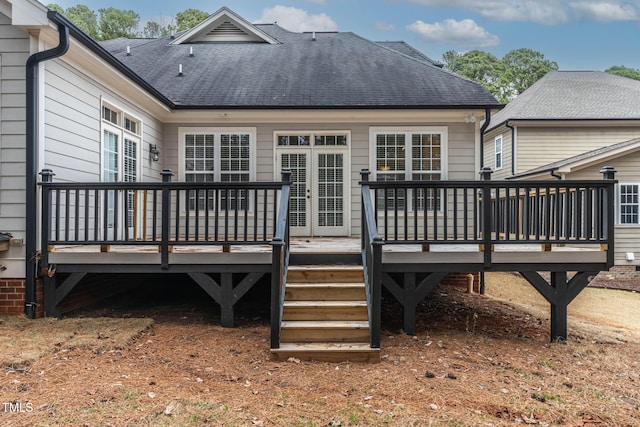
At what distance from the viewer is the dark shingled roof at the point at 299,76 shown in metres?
8.12

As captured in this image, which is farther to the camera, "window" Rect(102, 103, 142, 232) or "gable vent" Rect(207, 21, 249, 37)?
"gable vent" Rect(207, 21, 249, 37)

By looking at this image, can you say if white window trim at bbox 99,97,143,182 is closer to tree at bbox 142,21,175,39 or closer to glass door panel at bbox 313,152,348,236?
glass door panel at bbox 313,152,348,236

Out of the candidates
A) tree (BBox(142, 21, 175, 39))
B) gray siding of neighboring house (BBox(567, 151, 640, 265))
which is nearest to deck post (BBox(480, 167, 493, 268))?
gray siding of neighboring house (BBox(567, 151, 640, 265))

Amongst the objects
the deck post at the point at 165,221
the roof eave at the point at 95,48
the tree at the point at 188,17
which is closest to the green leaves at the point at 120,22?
the tree at the point at 188,17

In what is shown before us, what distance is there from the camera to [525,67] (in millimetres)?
36781

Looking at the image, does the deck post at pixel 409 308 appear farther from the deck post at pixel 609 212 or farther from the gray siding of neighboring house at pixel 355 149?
the gray siding of neighboring house at pixel 355 149

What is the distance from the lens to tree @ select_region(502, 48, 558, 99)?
118 ft

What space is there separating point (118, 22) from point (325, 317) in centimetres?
3609

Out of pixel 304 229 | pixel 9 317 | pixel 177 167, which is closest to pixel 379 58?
pixel 304 229

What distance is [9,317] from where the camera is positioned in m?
4.82

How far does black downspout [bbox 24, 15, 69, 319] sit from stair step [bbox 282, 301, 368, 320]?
9.81 ft

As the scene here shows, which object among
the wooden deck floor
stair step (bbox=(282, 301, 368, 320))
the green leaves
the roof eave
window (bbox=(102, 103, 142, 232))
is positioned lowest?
stair step (bbox=(282, 301, 368, 320))

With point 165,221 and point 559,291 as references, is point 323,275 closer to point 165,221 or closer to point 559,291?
point 165,221

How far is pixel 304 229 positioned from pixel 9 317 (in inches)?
193
